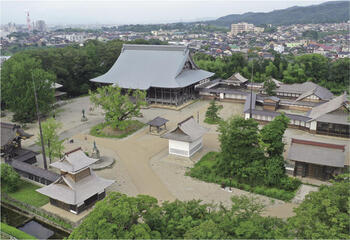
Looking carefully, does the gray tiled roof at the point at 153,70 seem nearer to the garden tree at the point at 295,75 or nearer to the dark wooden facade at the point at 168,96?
the dark wooden facade at the point at 168,96

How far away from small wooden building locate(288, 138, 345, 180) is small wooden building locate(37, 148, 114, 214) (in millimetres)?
12681

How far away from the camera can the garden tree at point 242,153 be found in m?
19.2

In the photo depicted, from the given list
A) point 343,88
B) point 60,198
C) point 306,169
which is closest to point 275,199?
point 306,169

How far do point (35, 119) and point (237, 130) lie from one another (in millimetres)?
24954

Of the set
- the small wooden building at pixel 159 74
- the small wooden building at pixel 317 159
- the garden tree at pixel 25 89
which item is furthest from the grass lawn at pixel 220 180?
the garden tree at pixel 25 89

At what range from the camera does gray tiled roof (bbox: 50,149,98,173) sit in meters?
17.2

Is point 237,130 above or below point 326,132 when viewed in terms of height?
above

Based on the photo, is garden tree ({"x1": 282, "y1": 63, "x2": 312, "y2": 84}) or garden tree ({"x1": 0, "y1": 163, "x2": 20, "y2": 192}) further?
garden tree ({"x1": 282, "y1": 63, "x2": 312, "y2": 84})

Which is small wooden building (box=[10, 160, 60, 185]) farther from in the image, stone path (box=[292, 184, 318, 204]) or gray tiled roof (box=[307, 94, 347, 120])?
gray tiled roof (box=[307, 94, 347, 120])

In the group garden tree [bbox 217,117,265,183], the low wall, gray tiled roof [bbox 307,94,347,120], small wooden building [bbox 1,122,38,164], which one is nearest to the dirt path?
garden tree [bbox 217,117,265,183]

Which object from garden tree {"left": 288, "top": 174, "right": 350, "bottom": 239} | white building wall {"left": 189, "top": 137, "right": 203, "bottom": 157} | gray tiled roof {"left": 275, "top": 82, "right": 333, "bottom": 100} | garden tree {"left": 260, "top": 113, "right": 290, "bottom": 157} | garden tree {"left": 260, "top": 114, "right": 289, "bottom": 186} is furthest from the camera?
gray tiled roof {"left": 275, "top": 82, "right": 333, "bottom": 100}

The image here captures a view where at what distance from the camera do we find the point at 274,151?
19578 millimetres

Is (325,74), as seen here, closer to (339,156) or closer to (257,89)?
(257,89)

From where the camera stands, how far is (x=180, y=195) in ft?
60.1
